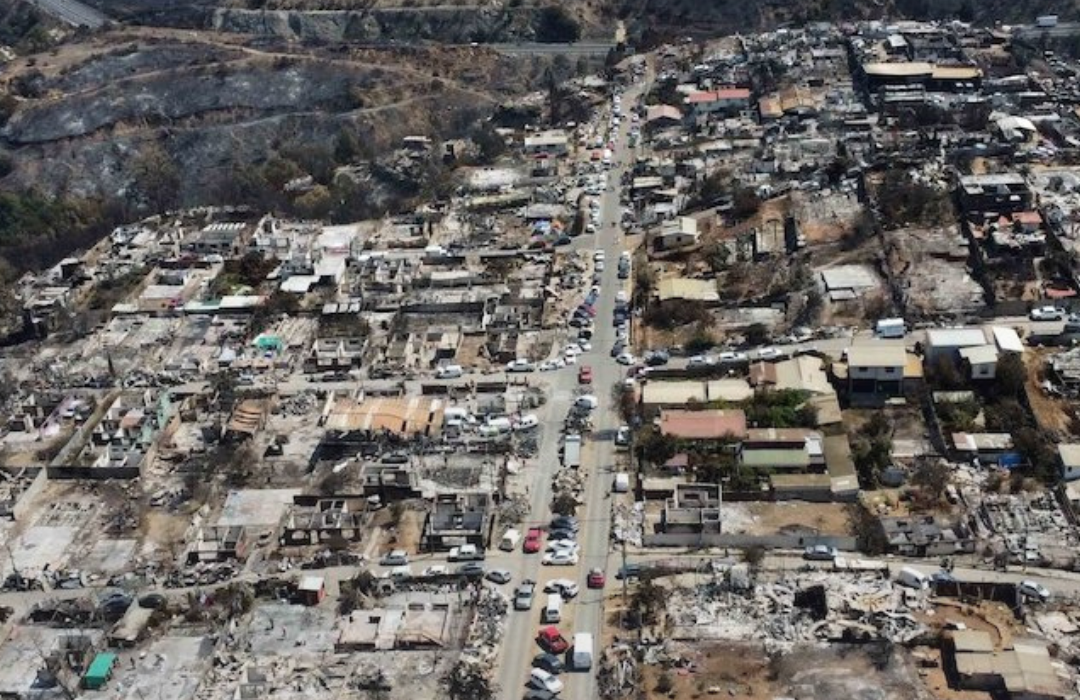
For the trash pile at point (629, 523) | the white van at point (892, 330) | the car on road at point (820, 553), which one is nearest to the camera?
the car on road at point (820, 553)

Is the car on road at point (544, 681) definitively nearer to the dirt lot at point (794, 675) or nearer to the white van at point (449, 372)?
the dirt lot at point (794, 675)

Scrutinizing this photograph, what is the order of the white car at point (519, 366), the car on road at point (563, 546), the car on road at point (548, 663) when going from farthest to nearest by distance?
the white car at point (519, 366), the car on road at point (563, 546), the car on road at point (548, 663)

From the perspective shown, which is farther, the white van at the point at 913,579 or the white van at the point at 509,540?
the white van at the point at 509,540

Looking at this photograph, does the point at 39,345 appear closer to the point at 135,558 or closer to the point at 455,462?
the point at 135,558

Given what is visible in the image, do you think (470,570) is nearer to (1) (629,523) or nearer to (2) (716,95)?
(1) (629,523)

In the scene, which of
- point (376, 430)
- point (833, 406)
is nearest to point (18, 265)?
point (376, 430)

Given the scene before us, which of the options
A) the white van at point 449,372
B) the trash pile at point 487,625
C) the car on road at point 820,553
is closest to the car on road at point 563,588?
the trash pile at point 487,625

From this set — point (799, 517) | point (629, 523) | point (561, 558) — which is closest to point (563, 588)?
point (561, 558)
